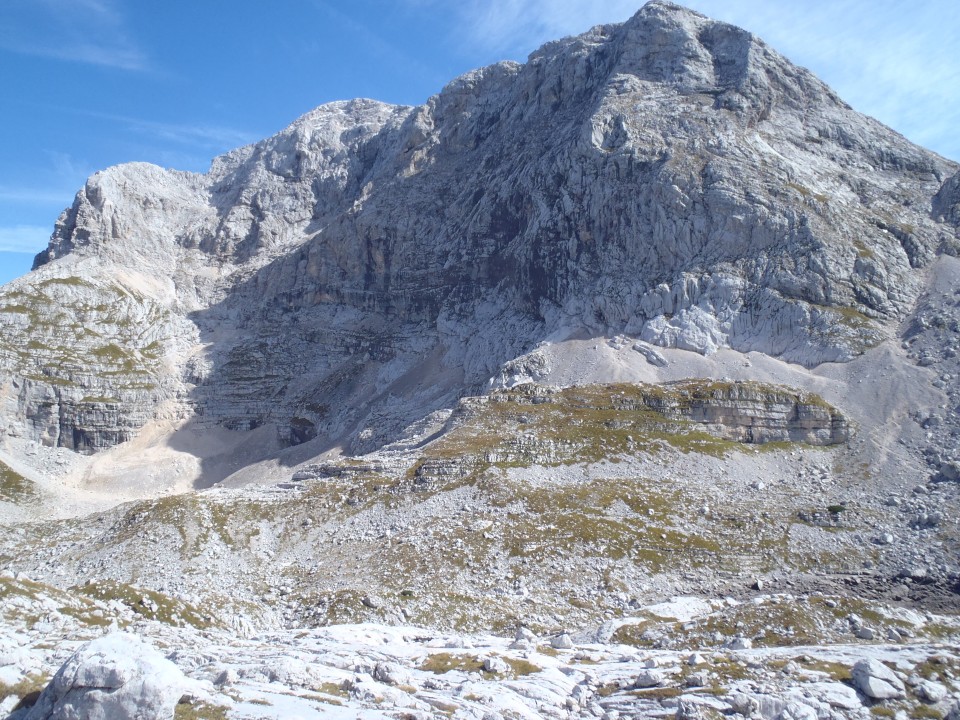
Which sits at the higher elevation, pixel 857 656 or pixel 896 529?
pixel 896 529

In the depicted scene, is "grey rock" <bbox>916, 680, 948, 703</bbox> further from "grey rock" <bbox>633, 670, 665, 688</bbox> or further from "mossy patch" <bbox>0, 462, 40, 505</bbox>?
"mossy patch" <bbox>0, 462, 40, 505</bbox>

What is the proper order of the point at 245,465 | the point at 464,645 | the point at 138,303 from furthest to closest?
the point at 138,303 → the point at 245,465 → the point at 464,645

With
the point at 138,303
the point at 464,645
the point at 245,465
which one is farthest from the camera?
the point at 138,303

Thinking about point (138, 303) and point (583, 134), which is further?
point (138, 303)

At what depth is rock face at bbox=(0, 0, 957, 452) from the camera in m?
98.5

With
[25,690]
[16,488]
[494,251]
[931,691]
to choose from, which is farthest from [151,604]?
[494,251]

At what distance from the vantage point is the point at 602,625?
43.0 m

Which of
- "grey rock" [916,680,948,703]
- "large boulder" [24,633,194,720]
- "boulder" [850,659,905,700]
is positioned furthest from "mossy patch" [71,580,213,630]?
"grey rock" [916,680,948,703]

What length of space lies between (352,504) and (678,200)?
218ft

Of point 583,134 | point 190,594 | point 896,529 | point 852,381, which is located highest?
point 583,134

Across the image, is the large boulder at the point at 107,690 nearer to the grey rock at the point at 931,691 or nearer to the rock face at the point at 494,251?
the grey rock at the point at 931,691

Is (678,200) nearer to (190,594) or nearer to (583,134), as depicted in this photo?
(583,134)

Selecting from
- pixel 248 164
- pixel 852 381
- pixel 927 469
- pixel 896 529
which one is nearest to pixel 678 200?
pixel 852 381

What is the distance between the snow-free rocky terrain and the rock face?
0.61 meters
